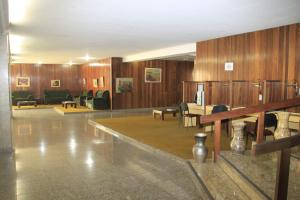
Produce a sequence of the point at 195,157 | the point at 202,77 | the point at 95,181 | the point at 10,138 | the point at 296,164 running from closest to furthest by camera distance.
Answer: the point at 296,164 → the point at 95,181 → the point at 195,157 → the point at 10,138 → the point at 202,77

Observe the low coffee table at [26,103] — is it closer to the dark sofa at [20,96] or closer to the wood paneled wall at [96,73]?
the dark sofa at [20,96]

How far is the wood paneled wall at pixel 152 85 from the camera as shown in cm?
1327

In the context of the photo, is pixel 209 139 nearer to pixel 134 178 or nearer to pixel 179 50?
pixel 134 178

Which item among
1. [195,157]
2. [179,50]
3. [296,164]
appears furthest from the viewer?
[179,50]

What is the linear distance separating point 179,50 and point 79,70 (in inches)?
442

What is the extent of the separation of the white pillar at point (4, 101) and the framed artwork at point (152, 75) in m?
8.90

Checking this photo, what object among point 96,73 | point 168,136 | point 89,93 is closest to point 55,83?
point 89,93

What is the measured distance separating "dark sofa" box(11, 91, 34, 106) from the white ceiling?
9739 millimetres

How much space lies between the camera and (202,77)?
8.23 m

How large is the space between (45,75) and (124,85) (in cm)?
716

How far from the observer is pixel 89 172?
13.8ft

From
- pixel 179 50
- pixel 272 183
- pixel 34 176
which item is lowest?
pixel 34 176

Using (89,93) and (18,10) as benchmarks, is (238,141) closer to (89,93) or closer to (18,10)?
(18,10)

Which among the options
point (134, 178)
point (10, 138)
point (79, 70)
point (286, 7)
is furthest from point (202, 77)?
point (79, 70)
